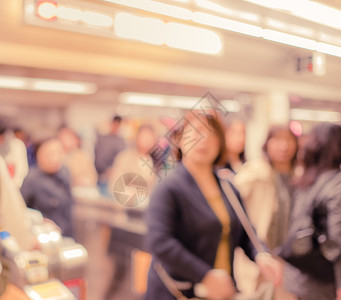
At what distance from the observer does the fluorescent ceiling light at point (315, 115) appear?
10.1 ft

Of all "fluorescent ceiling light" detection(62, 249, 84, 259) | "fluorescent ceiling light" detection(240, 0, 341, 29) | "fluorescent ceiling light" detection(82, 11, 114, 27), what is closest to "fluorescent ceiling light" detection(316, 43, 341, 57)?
"fluorescent ceiling light" detection(240, 0, 341, 29)

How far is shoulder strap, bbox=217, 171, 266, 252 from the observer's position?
1.60 m

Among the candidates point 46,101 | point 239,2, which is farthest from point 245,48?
point 46,101

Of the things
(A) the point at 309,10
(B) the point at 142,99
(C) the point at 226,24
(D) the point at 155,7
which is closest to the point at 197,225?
(D) the point at 155,7

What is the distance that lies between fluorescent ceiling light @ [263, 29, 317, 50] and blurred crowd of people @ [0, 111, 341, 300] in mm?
611

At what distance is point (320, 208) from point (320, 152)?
0.29 m

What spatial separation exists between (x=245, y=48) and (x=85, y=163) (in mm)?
2417

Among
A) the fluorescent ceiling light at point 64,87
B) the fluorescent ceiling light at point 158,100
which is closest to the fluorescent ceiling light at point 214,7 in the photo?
the fluorescent ceiling light at point 64,87

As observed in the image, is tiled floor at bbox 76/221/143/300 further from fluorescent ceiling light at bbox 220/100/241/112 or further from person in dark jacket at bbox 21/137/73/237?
fluorescent ceiling light at bbox 220/100/241/112

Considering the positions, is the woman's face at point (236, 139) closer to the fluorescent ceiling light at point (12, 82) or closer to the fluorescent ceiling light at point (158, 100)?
the fluorescent ceiling light at point (12, 82)

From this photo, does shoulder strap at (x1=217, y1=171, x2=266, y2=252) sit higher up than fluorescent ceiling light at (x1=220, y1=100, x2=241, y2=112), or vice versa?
fluorescent ceiling light at (x1=220, y1=100, x2=241, y2=112)

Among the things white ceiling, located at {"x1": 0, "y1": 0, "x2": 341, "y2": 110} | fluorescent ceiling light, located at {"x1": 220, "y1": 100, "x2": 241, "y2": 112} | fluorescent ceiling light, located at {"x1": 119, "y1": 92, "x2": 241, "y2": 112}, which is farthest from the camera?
fluorescent ceiling light, located at {"x1": 119, "y1": 92, "x2": 241, "y2": 112}

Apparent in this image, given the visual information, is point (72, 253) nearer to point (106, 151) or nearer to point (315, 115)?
point (315, 115)

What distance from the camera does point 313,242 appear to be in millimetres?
1752
